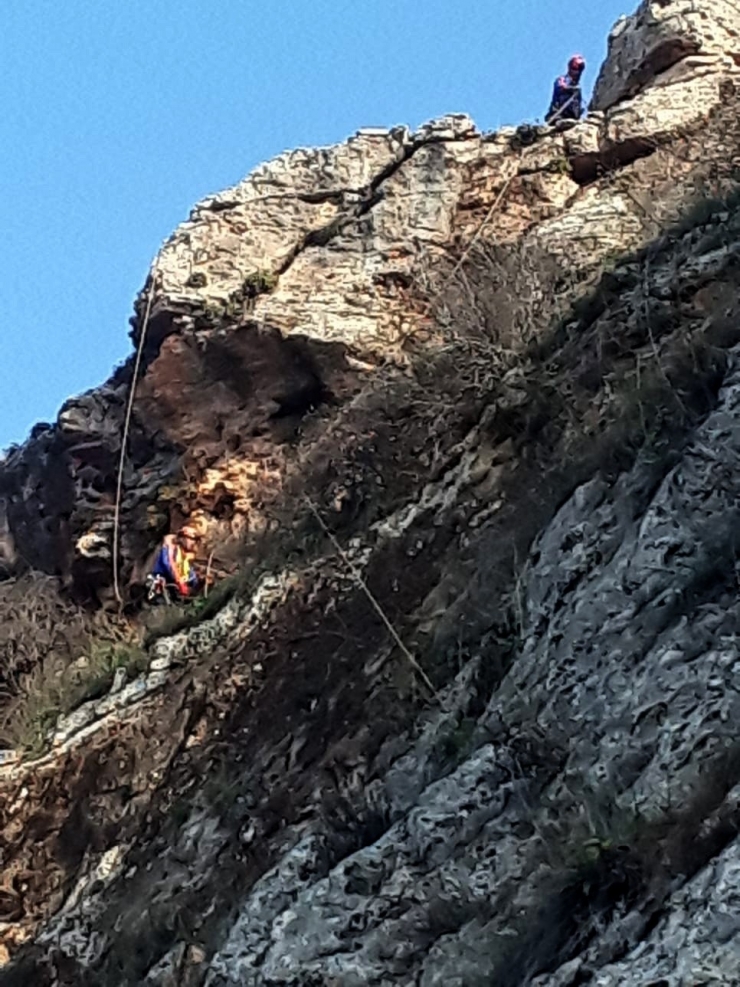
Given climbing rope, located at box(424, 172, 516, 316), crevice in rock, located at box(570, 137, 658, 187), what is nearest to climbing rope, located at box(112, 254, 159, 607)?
climbing rope, located at box(424, 172, 516, 316)

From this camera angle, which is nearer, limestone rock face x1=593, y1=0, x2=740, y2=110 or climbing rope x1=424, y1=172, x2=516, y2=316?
climbing rope x1=424, y1=172, x2=516, y2=316

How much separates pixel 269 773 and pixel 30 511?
10758mm

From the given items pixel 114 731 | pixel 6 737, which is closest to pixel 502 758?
pixel 114 731

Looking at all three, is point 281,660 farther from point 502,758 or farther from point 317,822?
point 502,758

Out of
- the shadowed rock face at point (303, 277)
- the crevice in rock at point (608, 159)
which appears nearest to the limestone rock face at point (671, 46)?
the shadowed rock face at point (303, 277)

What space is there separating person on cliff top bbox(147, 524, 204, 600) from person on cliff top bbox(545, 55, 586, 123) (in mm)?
8215

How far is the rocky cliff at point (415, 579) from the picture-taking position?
704 centimetres

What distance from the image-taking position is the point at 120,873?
37.8ft

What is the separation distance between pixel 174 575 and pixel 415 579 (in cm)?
573

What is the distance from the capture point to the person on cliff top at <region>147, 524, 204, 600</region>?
1642 centimetres

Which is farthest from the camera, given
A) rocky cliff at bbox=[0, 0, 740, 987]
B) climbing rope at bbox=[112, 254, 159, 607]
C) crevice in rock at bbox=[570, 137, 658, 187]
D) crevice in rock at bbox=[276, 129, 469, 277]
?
crevice in rock at bbox=[276, 129, 469, 277]

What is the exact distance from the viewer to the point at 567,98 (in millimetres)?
21594

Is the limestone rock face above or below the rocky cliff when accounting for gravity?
above

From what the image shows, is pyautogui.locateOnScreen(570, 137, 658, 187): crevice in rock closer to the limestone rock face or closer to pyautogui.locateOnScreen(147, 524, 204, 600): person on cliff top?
the limestone rock face
